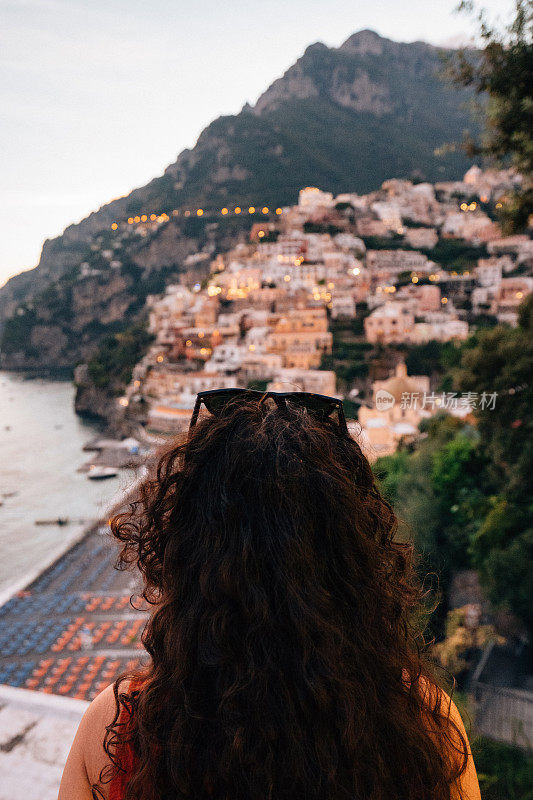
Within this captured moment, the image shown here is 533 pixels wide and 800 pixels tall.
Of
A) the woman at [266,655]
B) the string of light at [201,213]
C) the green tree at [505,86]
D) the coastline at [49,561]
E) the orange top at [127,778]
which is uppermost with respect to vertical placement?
the string of light at [201,213]

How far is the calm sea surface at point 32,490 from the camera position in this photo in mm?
7803

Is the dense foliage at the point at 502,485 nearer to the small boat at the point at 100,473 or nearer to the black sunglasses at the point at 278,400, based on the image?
the black sunglasses at the point at 278,400

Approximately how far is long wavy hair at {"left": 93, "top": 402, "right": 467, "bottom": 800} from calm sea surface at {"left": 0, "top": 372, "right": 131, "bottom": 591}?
6810mm

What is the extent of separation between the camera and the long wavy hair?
41 centimetres

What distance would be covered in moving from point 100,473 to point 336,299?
12.6m

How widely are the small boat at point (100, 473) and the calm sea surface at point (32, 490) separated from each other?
0.37 ft

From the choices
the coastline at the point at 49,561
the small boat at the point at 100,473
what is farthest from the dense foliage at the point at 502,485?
the small boat at the point at 100,473

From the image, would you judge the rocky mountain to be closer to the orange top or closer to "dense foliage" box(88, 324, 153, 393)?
"dense foliage" box(88, 324, 153, 393)

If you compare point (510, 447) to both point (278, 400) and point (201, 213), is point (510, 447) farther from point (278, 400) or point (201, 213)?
point (201, 213)

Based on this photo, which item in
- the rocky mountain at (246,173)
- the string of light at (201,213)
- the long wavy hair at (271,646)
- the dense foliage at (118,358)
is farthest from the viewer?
the string of light at (201,213)

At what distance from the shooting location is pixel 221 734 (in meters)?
0.41

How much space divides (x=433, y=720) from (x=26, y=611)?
832 cm

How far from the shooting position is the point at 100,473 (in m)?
10.6

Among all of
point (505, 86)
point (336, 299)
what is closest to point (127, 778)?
point (505, 86)
